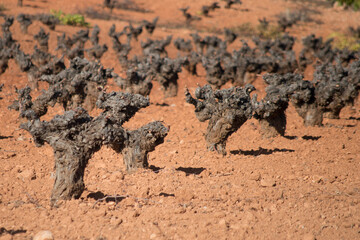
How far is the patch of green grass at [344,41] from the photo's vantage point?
26686mm

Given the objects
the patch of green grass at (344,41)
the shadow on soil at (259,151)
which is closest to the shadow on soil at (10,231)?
the shadow on soil at (259,151)

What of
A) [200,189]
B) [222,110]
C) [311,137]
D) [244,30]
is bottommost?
[311,137]

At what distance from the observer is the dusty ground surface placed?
4.74m

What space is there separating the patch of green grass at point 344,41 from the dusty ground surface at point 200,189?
58.7 ft

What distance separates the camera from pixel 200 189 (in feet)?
19.4

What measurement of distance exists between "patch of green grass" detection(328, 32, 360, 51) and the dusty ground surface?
704 inches

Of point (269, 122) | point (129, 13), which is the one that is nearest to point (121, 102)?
point (269, 122)

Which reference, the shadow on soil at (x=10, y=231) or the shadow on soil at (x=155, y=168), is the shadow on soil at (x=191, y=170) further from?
the shadow on soil at (x=10, y=231)

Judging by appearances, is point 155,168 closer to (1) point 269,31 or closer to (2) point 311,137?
(2) point 311,137

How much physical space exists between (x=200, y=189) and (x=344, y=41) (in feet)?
82.0

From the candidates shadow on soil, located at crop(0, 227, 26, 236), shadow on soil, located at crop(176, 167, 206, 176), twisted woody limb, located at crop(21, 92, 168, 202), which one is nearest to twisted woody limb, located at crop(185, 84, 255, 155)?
shadow on soil, located at crop(176, 167, 206, 176)

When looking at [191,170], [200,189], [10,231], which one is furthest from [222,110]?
[10,231]

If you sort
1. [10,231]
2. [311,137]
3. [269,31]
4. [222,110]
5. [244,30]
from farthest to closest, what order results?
[244,30], [269,31], [311,137], [222,110], [10,231]

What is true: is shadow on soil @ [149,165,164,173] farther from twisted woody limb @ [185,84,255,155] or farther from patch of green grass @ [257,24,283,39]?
patch of green grass @ [257,24,283,39]
